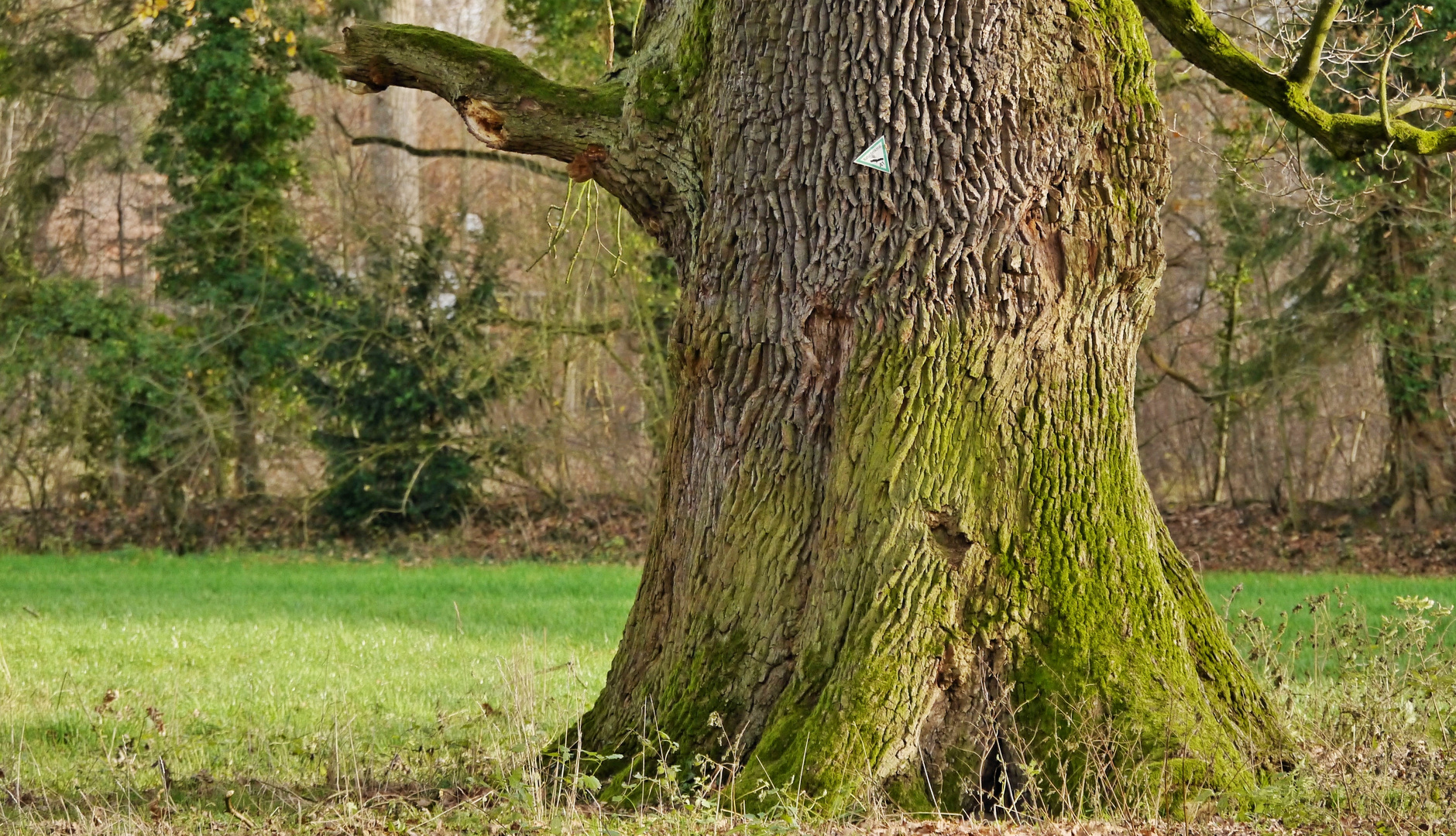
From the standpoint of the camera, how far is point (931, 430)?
16.0ft

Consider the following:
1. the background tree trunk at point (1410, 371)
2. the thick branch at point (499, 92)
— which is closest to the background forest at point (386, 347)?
the background tree trunk at point (1410, 371)

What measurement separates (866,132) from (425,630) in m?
7.20

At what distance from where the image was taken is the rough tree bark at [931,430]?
4.75m

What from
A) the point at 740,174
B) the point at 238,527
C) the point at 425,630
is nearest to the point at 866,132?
the point at 740,174

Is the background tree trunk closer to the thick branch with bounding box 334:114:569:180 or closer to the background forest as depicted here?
the background forest

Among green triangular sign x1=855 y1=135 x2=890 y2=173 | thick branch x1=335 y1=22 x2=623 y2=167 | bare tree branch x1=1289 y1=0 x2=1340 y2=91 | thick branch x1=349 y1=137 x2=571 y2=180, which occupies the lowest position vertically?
green triangular sign x1=855 y1=135 x2=890 y2=173

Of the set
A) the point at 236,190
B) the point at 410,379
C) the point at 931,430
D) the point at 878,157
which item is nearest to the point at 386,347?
the point at 410,379

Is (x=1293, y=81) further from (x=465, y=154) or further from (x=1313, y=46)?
(x=465, y=154)

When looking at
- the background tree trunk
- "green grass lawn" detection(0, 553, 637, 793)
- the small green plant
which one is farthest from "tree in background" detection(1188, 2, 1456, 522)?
the small green plant

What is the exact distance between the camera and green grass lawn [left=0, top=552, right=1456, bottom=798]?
20.1 feet

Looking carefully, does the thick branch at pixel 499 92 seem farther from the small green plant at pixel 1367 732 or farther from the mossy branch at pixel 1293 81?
the small green plant at pixel 1367 732

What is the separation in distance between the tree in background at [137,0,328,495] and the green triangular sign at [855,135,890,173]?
15394 millimetres

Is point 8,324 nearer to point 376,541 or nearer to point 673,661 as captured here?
point 376,541

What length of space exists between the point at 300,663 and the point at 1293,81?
6.80 meters
